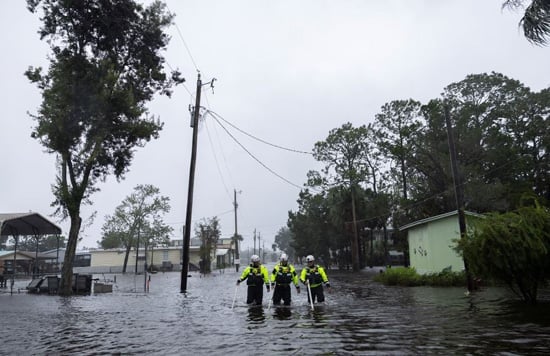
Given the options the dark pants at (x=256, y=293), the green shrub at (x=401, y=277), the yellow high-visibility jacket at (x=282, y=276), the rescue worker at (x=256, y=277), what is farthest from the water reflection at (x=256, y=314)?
the green shrub at (x=401, y=277)

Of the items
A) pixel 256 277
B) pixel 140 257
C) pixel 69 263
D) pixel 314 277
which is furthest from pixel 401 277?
pixel 140 257

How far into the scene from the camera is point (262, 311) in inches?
497

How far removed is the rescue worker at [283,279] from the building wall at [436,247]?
39.2 ft

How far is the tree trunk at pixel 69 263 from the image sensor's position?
2133 centimetres

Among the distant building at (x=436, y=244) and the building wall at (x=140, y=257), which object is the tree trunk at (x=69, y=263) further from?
the building wall at (x=140, y=257)

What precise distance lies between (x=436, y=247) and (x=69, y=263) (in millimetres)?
20185

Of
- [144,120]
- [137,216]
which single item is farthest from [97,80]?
[137,216]

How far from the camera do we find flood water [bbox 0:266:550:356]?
698cm

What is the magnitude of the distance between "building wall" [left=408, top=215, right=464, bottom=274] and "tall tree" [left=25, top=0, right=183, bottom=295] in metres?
17.4

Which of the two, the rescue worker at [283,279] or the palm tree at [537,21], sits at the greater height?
the palm tree at [537,21]

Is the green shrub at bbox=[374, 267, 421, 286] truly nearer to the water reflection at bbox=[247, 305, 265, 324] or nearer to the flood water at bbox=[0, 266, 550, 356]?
the flood water at bbox=[0, 266, 550, 356]

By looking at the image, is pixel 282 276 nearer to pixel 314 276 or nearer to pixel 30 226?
pixel 314 276

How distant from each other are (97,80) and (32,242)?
118 m

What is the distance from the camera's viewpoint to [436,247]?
83.1ft
